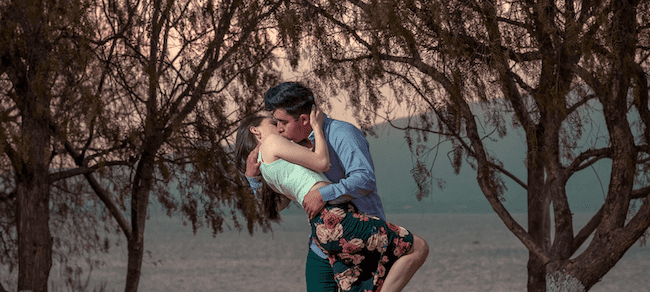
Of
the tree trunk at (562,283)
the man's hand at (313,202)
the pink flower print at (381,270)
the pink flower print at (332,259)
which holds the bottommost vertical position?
the tree trunk at (562,283)

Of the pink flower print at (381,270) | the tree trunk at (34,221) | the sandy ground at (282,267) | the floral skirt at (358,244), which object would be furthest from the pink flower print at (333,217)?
the sandy ground at (282,267)

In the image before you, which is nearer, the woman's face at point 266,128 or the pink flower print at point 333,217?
the pink flower print at point 333,217

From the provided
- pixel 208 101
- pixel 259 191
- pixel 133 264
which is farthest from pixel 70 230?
pixel 259 191

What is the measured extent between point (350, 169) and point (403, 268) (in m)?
0.37

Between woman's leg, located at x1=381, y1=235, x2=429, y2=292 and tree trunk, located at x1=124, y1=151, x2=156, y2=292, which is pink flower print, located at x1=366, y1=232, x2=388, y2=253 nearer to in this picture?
woman's leg, located at x1=381, y1=235, x2=429, y2=292

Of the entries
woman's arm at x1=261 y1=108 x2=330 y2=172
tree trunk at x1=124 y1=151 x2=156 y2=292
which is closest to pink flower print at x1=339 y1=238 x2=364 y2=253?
woman's arm at x1=261 y1=108 x2=330 y2=172

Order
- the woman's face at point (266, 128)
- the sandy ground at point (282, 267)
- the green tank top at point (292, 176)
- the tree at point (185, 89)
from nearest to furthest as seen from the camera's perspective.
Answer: the green tank top at point (292, 176) → the woman's face at point (266, 128) → the tree at point (185, 89) → the sandy ground at point (282, 267)

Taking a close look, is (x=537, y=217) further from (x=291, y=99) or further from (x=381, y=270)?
(x=291, y=99)

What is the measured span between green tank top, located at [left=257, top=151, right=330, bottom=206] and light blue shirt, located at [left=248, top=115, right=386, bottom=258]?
0.07m

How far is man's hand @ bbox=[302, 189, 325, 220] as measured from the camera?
2133 millimetres

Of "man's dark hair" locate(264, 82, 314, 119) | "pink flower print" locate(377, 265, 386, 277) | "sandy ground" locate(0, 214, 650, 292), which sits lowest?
"sandy ground" locate(0, 214, 650, 292)

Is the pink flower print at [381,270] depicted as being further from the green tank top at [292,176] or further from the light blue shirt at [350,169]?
the green tank top at [292,176]

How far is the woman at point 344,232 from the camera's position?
2.12 meters

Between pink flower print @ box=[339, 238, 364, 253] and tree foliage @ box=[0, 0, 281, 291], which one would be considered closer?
pink flower print @ box=[339, 238, 364, 253]
